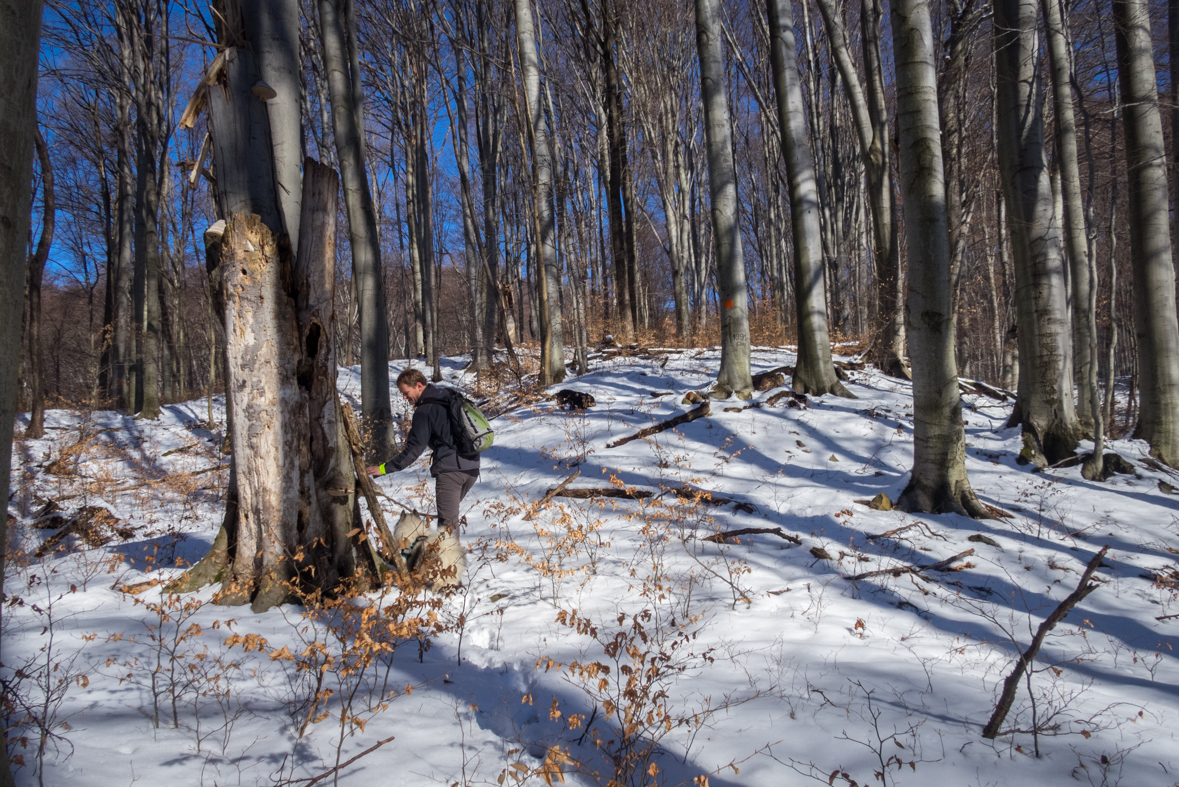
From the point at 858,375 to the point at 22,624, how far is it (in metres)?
11.0

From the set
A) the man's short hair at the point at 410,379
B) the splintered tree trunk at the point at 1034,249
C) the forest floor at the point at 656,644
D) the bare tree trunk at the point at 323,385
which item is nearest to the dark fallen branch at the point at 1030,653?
the forest floor at the point at 656,644

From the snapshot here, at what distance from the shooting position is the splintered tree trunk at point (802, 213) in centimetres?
848

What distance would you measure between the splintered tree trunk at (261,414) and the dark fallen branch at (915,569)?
13.8ft

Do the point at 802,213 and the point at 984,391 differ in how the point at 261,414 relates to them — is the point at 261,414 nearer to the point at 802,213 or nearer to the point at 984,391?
the point at 802,213

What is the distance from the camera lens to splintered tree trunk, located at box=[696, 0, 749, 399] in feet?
27.6

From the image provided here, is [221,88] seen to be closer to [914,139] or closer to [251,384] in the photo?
[251,384]

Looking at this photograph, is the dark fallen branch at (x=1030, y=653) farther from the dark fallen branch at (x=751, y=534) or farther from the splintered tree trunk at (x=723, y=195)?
the splintered tree trunk at (x=723, y=195)

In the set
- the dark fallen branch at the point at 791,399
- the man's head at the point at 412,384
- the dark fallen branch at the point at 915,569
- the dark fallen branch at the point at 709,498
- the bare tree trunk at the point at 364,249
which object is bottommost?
the dark fallen branch at the point at 915,569

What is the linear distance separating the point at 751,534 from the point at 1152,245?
6.87 m

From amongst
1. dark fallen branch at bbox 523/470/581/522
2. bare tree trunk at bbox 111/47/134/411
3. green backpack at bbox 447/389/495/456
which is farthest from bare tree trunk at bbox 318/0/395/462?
bare tree trunk at bbox 111/47/134/411

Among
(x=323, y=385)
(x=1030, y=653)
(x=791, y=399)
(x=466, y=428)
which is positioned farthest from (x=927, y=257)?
(x=323, y=385)

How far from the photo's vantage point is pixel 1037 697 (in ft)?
9.59

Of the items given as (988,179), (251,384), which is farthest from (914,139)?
(988,179)

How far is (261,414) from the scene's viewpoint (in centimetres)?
361
